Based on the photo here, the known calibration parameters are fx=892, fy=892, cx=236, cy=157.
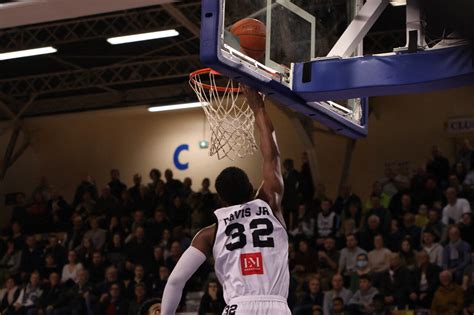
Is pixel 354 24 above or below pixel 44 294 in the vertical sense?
above

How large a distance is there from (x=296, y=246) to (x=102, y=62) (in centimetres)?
767

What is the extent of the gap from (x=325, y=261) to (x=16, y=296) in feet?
21.1

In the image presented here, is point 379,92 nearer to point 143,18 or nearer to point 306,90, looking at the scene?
point 306,90

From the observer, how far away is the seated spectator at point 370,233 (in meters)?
15.5

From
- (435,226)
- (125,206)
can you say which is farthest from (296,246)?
(125,206)

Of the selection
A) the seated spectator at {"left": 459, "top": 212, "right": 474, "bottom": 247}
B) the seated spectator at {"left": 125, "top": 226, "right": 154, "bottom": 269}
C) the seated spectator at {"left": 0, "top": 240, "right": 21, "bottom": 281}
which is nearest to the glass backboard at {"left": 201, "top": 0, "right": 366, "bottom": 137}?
the seated spectator at {"left": 459, "top": 212, "right": 474, "bottom": 247}

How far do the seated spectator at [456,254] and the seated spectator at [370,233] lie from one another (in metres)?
1.65

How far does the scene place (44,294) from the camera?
1730 centimetres

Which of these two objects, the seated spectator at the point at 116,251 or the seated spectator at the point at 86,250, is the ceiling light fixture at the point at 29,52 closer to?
the seated spectator at the point at 86,250

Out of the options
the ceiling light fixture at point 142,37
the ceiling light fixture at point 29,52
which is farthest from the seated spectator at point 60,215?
the ceiling light fixture at point 142,37

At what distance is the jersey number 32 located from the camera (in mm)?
5219

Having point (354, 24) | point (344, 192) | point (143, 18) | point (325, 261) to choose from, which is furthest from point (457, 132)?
point (354, 24)

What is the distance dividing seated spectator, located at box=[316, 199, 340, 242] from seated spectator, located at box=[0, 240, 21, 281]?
22.5 ft

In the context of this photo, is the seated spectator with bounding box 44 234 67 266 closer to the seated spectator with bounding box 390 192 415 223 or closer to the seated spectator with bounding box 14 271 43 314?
the seated spectator with bounding box 14 271 43 314
